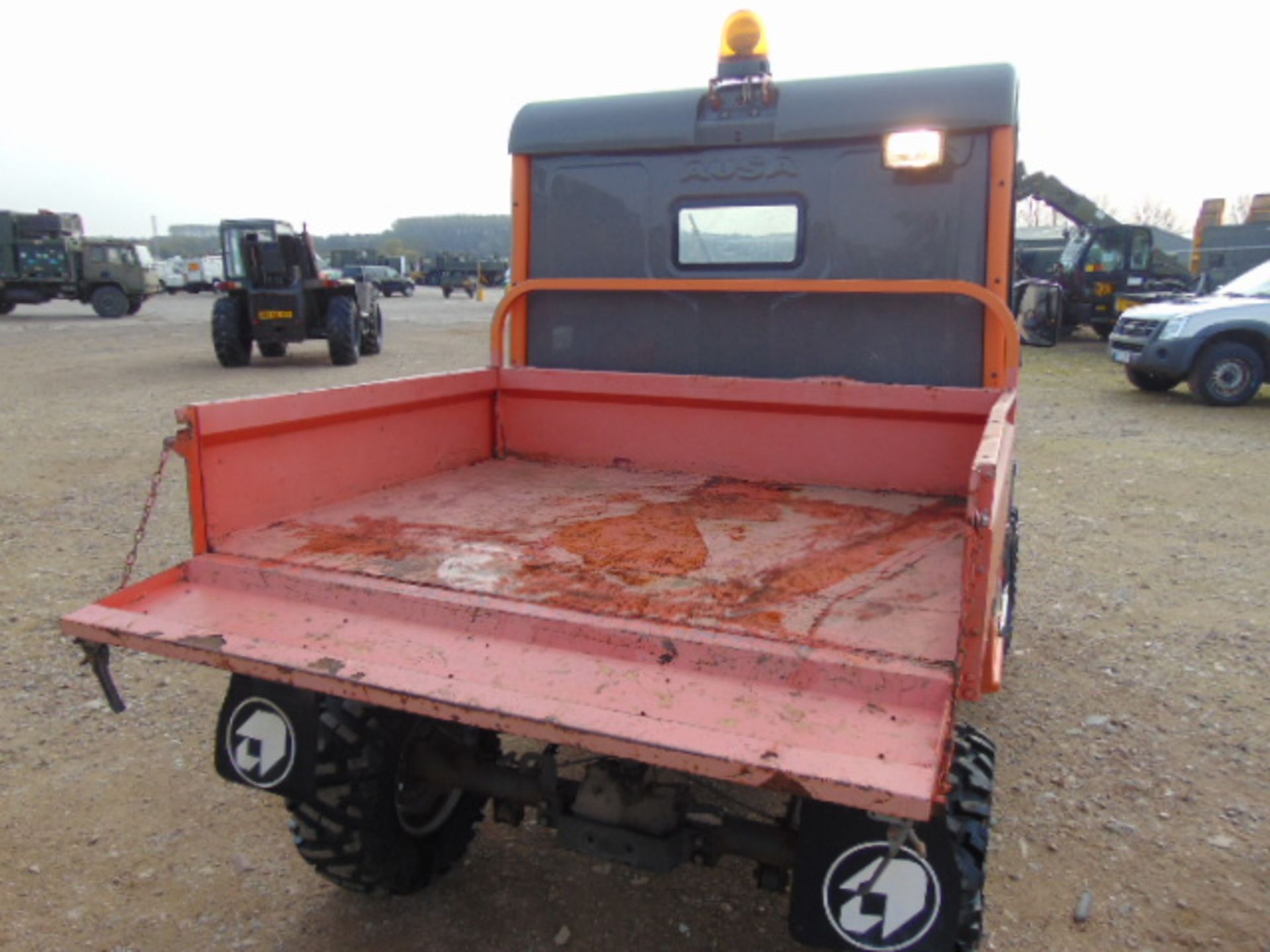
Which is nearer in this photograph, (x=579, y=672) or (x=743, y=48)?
(x=579, y=672)

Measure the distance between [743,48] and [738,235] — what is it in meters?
0.73

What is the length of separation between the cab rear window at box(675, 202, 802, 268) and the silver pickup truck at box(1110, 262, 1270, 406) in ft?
30.7

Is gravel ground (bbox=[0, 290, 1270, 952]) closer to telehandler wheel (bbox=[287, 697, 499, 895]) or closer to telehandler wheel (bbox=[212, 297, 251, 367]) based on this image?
telehandler wheel (bbox=[287, 697, 499, 895])

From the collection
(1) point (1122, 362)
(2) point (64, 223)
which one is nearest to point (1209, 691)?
(1) point (1122, 362)

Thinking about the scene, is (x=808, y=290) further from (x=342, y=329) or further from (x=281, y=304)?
(x=281, y=304)

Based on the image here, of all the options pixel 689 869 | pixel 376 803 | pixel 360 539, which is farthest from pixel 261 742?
pixel 689 869

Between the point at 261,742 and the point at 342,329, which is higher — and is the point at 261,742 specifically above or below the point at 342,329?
below

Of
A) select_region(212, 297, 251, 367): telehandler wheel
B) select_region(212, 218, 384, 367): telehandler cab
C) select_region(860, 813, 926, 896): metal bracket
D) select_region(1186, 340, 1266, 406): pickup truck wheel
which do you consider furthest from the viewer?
select_region(212, 297, 251, 367): telehandler wheel

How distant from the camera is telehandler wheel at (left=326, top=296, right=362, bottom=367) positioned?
46.5 feet

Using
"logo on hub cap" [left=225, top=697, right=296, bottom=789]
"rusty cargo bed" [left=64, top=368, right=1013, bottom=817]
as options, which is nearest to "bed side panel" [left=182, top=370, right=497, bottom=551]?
"rusty cargo bed" [left=64, top=368, right=1013, bottom=817]

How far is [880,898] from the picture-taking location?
5.72 feet

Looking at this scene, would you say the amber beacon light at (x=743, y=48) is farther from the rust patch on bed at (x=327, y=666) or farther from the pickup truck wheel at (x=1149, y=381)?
the pickup truck wheel at (x=1149, y=381)

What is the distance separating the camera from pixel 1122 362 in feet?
40.4

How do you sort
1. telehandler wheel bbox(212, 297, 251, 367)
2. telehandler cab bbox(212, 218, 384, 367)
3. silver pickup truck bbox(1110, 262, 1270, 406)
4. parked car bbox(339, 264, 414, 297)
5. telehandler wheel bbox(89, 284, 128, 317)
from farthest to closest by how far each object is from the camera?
parked car bbox(339, 264, 414, 297)
telehandler wheel bbox(89, 284, 128, 317)
telehandler wheel bbox(212, 297, 251, 367)
telehandler cab bbox(212, 218, 384, 367)
silver pickup truck bbox(1110, 262, 1270, 406)
